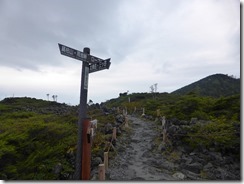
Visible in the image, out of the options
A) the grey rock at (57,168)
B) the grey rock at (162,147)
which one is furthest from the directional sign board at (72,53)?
the grey rock at (162,147)

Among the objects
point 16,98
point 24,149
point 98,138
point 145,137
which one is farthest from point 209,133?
point 16,98

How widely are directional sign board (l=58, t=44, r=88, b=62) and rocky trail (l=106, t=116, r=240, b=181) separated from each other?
2.59m

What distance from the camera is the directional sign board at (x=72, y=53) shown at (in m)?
2.95

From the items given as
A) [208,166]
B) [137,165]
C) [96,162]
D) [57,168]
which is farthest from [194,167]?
[57,168]

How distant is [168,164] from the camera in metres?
5.52

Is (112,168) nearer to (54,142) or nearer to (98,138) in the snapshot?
(98,138)

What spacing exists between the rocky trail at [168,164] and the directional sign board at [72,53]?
2.59m

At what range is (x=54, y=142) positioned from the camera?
6832 millimetres

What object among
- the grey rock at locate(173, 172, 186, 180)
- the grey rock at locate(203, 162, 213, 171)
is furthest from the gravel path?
the grey rock at locate(203, 162, 213, 171)

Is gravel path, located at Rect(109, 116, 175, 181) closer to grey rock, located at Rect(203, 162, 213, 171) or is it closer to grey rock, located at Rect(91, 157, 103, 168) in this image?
grey rock, located at Rect(91, 157, 103, 168)

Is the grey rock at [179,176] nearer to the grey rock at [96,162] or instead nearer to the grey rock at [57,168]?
the grey rock at [96,162]

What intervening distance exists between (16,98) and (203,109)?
26059 mm

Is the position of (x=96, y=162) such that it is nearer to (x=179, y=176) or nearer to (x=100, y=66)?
(x=179, y=176)

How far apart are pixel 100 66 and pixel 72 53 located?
18.0 inches
